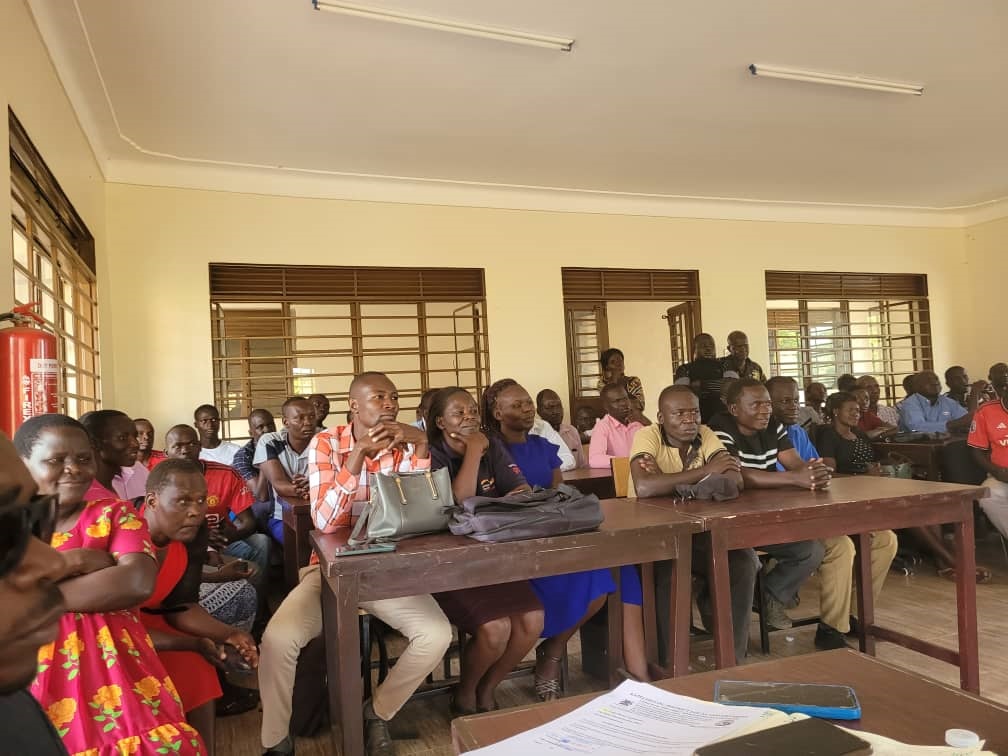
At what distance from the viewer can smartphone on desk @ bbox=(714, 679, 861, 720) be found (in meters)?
0.95

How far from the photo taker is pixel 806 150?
6816 millimetres

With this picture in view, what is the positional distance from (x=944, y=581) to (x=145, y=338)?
6.37 meters

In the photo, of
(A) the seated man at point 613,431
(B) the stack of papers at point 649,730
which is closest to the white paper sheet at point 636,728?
(B) the stack of papers at point 649,730

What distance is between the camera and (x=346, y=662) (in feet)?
7.38

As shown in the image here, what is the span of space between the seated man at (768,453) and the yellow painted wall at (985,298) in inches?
300

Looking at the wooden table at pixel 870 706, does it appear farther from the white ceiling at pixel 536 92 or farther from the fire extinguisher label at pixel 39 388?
the white ceiling at pixel 536 92

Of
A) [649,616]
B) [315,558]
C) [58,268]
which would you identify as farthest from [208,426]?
[649,616]

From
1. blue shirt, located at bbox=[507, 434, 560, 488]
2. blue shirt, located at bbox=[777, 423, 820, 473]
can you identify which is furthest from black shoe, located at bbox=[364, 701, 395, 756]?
blue shirt, located at bbox=[777, 423, 820, 473]

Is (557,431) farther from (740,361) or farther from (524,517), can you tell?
(524,517)

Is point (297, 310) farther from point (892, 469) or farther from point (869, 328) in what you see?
point (869, 328)

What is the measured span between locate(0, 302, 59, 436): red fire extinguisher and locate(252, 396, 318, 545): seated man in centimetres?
173

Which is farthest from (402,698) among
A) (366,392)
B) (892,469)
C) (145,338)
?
(145,338)

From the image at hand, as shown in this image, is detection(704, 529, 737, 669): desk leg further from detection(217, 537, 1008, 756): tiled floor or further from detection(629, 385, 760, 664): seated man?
detection(217, 537, 1008, 756): tiled floor

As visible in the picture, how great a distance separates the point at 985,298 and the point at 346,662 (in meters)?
10.1
